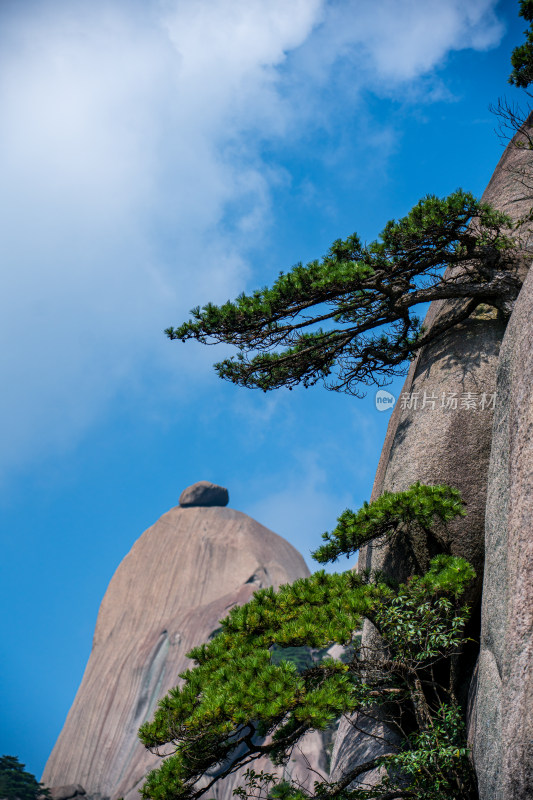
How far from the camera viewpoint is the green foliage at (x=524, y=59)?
6102 mm

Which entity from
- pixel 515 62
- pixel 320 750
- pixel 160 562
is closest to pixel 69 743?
pixel 160 562

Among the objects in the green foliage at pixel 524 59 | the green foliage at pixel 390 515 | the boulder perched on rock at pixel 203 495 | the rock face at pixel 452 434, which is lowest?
the green foliage at pixel 390 515

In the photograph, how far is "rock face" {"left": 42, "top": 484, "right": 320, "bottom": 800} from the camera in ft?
65.5

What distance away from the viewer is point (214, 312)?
6055mm

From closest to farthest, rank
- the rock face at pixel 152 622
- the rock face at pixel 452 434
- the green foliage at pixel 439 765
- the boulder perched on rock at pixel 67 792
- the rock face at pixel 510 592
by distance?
1. the rock face at pixel 510 592
2. the green foliage at pixel 439 765
3. the rock face at pixel 452 434
4. the boulder perched on rock at pixel 67 792
5. the rock face at pixel 152 622

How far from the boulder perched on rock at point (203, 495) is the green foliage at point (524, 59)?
72.3 ft

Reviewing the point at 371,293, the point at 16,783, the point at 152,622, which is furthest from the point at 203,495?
the point at 371,293

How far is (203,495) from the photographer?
26250 millimetres

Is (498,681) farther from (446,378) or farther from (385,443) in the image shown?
(385,443)

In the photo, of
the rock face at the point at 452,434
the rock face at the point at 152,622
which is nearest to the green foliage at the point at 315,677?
the rock face at the point at 452,434

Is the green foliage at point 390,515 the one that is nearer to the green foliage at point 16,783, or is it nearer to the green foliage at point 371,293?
the green foliage at point 371,293

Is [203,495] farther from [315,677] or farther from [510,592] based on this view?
[510,592]

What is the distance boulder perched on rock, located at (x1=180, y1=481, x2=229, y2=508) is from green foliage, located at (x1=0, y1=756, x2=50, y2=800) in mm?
11022

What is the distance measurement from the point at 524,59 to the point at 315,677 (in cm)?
621
